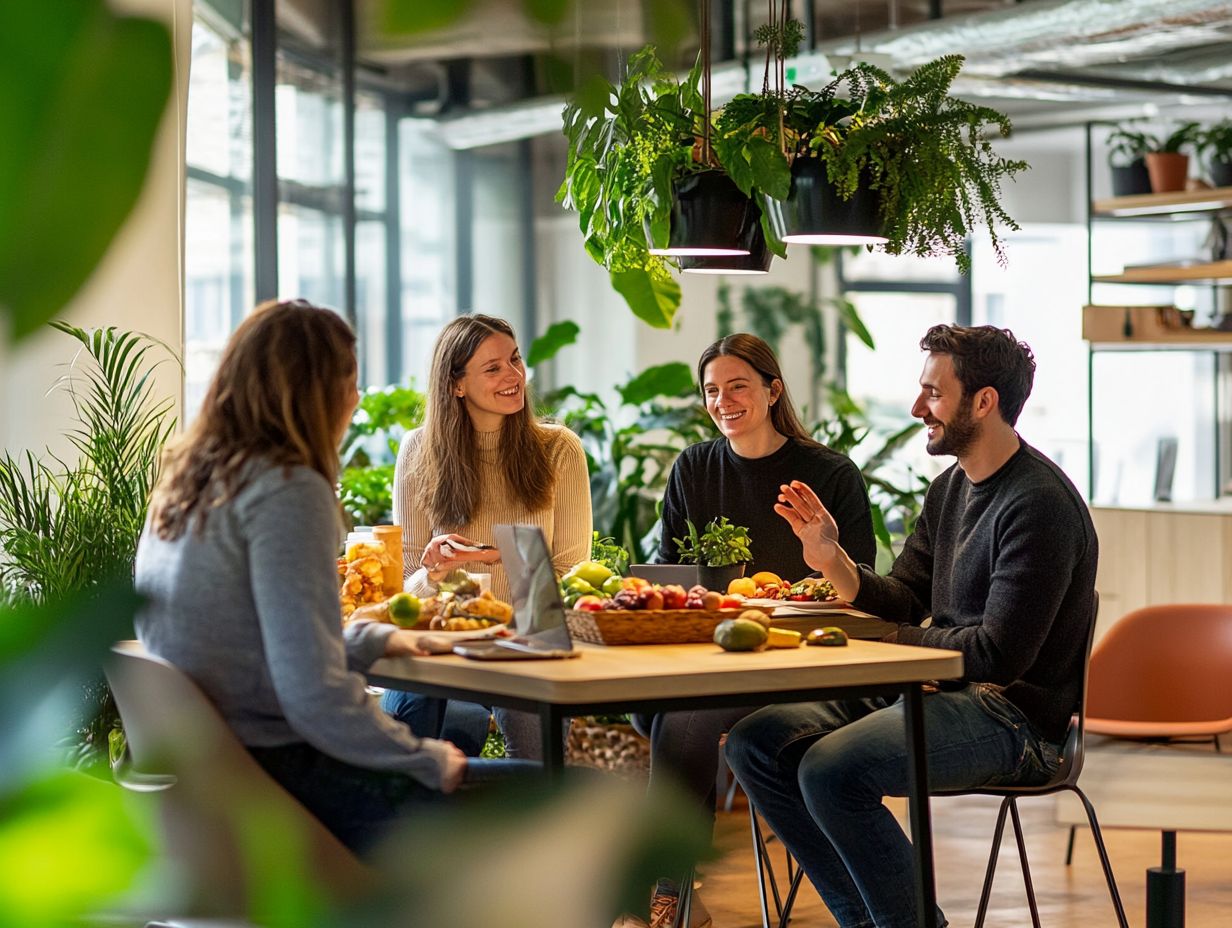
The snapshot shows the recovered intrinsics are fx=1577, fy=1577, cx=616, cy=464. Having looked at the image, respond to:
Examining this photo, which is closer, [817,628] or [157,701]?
[157,701]

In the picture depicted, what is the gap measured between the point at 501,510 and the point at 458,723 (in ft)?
1.44

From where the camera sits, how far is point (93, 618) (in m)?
0.26

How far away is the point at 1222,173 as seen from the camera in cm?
625

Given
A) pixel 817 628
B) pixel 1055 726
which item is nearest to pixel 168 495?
pixel 817 628

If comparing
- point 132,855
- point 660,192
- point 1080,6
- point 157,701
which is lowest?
point 157,701

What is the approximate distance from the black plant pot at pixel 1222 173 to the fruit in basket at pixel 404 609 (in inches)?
192

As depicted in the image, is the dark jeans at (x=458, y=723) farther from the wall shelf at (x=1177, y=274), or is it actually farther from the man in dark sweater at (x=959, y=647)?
the wall shelf at (x=1177, y=274)

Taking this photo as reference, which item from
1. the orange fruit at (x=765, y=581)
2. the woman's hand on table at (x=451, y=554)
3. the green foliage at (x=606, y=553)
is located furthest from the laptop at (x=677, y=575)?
the green foliage at (x=606, y=553)

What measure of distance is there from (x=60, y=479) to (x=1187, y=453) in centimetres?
757

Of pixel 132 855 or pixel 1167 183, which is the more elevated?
pixel 1167 183

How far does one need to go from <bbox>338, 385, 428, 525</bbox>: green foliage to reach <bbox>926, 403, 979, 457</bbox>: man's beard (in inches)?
89.3

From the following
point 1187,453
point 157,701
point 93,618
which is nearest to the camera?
point 93,618

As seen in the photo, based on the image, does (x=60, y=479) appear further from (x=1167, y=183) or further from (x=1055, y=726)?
(x=1167, y=183)

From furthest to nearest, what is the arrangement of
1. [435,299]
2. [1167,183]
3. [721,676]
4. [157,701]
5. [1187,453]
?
1. [1187,453]
2. [435,299]
3. [1167,183]
4. [721,676]
5. [157,701]
